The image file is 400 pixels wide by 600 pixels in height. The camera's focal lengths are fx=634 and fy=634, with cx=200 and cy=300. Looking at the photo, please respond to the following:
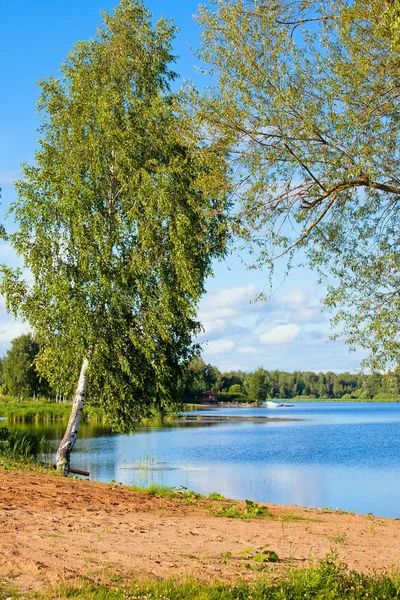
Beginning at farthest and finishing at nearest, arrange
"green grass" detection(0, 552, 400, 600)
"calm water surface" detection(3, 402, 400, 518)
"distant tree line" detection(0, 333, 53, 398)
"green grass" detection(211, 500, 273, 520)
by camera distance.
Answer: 1. "distant tree line" detection(0, 333, 53, 398)
2. "calm water surface" detection(3, 402, 400, 518)
3. "green grass" detection(211, 500, 273, 520)
4. "green grass" detection(0, 552, 400, 600)

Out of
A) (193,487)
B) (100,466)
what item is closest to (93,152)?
(193,487)

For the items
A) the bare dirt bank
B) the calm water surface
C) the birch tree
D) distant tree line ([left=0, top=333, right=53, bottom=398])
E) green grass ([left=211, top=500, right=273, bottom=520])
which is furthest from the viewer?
distant tree line ([left=0, top=333, right=53, bottom=398])

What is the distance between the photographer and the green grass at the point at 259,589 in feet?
20.1

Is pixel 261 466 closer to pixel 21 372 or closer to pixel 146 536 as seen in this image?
pixel 146 536

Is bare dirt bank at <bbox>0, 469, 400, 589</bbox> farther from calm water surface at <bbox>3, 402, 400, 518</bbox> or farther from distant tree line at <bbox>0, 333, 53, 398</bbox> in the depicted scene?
distant tree line at <bbox>0, 333, 53, 398</bbox>

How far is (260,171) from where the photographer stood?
1186cm

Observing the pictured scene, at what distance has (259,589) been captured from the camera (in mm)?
6426

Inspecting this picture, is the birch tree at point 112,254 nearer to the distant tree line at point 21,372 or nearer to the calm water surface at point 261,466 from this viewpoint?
the calm water surface at point 261,466

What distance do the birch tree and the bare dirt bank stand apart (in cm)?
441

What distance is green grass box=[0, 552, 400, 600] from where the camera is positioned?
6.14m

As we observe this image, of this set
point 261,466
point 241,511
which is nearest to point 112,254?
point 241,511

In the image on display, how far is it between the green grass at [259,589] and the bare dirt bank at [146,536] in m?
0.33

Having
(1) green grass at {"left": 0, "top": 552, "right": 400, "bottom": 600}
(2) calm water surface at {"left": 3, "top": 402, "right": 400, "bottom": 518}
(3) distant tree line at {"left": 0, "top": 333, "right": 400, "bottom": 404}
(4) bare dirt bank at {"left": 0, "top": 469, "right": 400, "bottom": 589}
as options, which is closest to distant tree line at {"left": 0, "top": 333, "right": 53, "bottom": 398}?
(3) distant tree line at {"left": 0, "top": 333, "right": 400, "bottom": 404}

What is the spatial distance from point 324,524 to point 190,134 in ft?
27.0
